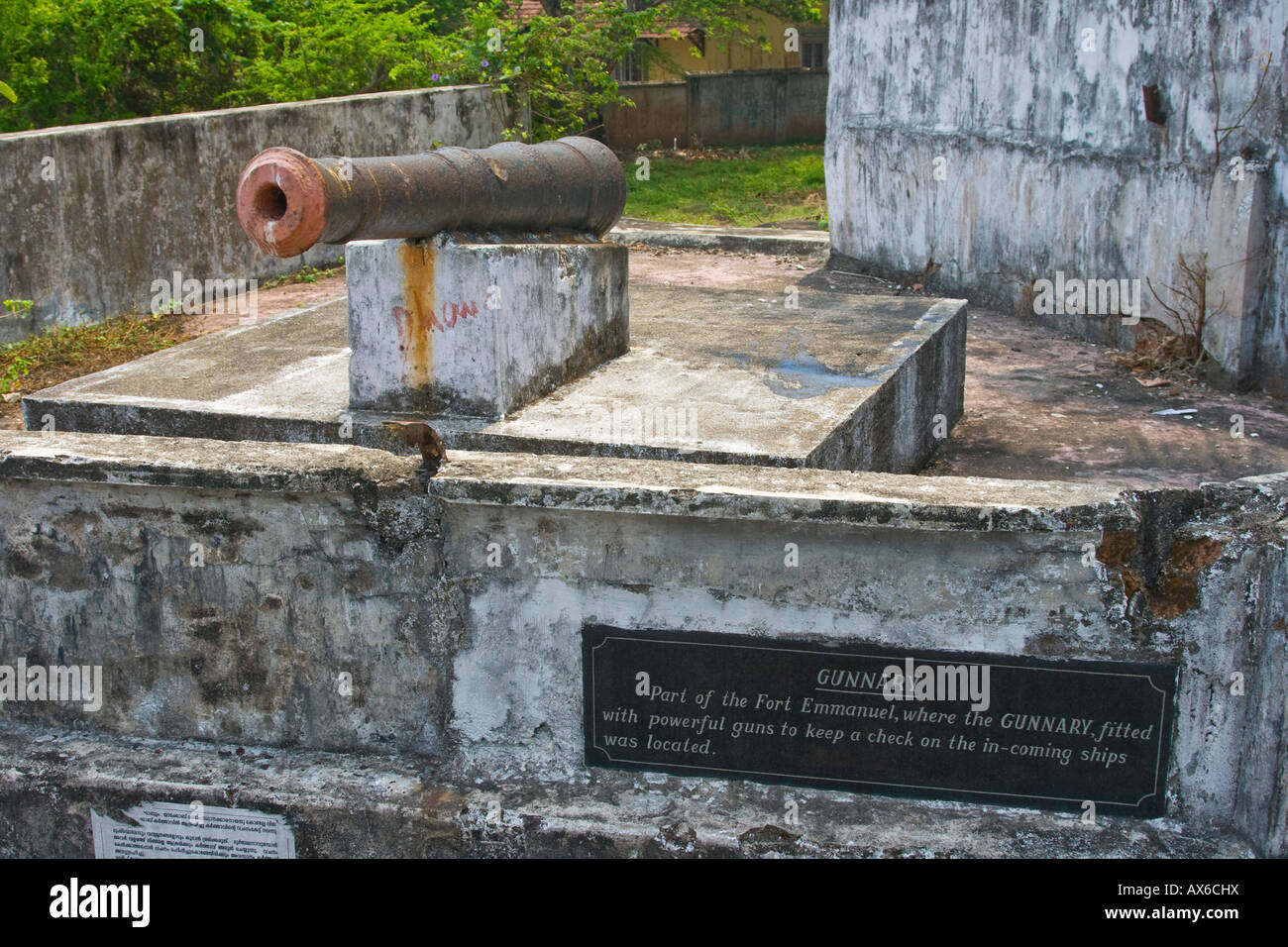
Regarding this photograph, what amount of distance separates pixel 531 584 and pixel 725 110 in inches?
733

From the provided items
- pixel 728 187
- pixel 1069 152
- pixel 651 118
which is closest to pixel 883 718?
pixel 1069 152

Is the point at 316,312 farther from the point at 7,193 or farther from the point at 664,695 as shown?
the point at 664,695

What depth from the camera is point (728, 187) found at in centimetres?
1600

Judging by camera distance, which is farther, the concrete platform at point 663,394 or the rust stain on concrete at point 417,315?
the rust stain on concrete at point 417,315

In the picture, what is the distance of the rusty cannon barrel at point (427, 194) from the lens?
395 centimetres

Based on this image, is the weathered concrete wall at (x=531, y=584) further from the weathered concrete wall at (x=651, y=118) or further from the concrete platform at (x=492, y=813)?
the weathered concrete wall at (x=651, y=118)

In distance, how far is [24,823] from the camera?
3.56m

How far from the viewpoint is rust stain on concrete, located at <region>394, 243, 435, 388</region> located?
4742 millimetres

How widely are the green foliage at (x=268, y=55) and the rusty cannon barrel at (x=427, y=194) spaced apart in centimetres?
459
